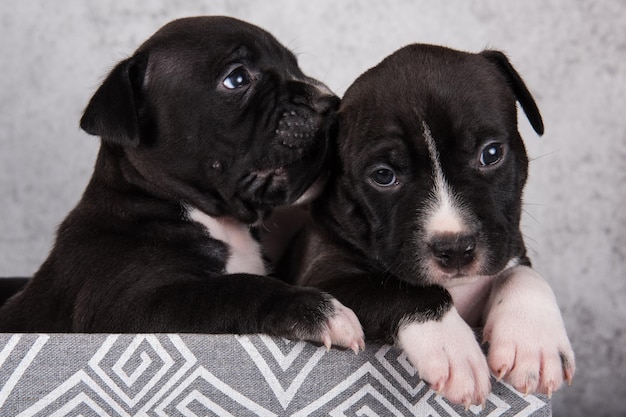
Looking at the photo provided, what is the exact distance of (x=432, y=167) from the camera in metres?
2.95

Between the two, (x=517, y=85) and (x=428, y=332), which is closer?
(x=428, y=332)

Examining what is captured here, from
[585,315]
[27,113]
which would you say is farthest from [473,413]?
[27,113]

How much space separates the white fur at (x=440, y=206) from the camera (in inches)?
111

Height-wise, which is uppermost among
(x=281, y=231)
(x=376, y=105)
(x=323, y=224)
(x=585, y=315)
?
(x=376, y=105)

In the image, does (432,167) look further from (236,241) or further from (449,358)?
(236,241)

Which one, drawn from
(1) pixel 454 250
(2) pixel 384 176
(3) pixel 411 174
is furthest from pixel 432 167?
(1) pixel 454 250

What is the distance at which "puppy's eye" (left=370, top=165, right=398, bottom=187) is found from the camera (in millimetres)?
3031

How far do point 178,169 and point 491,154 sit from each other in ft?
3.59

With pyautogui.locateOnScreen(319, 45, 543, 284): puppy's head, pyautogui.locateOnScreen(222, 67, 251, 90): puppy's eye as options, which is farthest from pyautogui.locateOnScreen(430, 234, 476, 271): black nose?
pyautogui.locateOnScreen(222, 67, 251, 90): puppy's eye

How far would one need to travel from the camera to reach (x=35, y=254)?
215 inches

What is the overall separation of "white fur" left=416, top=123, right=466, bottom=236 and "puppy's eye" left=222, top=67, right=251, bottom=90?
74cm

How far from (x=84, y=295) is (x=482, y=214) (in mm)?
1383

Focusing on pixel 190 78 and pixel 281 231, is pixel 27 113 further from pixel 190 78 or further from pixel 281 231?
pixel 190 78

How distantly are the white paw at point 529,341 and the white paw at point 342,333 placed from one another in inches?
15.6
